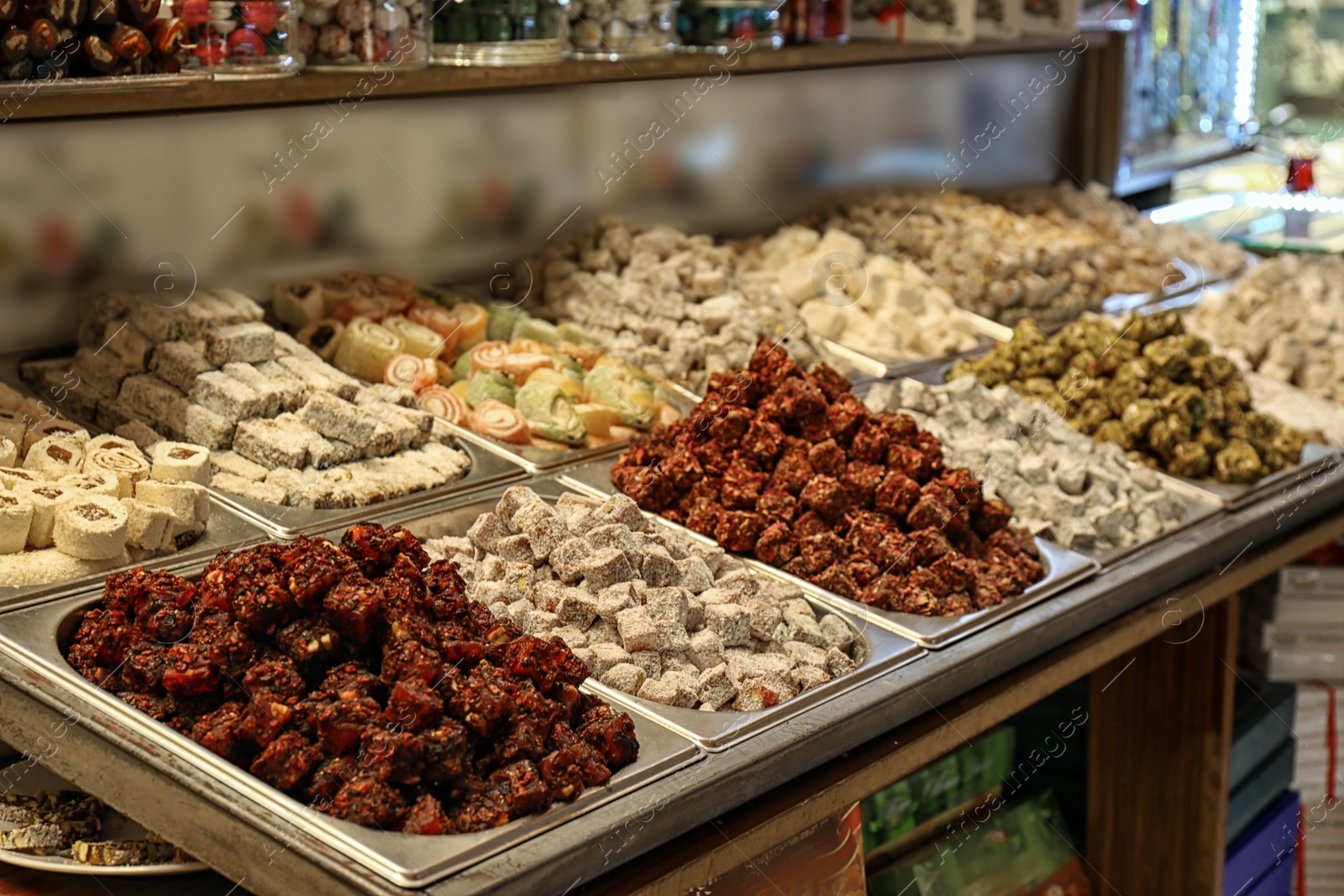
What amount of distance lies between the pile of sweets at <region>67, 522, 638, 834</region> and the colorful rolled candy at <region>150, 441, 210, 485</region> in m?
0.37

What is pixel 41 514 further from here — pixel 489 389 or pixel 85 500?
pixel 489 389

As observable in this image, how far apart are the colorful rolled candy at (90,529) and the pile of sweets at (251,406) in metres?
0.29

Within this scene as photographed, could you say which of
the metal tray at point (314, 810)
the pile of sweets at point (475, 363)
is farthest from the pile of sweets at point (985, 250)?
the metal tray at point (314, 810)

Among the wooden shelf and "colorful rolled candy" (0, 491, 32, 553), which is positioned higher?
the wooden shelf

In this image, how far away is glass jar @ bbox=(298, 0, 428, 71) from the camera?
254 cm

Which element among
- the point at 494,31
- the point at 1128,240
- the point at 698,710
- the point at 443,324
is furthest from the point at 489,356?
the point at 1128,240

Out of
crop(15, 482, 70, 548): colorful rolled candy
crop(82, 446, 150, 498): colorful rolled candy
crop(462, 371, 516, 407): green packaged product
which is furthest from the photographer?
crop(462, 371, 516, 407): green packaged product

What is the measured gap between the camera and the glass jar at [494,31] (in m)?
2.77

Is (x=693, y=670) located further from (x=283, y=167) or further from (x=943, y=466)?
(x=283, y=167)

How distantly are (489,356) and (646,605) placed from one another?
104 centimetres

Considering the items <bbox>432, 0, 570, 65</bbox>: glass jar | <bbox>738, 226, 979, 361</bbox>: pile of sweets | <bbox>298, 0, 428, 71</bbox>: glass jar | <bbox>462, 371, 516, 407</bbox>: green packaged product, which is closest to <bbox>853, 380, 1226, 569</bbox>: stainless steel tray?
<bbox>738, 226, 979, 361</bbox>: pile of sweets

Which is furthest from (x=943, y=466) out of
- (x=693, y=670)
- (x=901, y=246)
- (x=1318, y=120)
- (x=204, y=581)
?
(x=1318, y=120)

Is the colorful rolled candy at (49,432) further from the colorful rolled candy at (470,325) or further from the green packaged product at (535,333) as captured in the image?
the green packaged product at (535,333)

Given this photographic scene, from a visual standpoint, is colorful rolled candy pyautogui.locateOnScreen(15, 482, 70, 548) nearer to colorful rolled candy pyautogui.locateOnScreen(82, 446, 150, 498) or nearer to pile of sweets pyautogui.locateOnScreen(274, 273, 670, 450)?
colorful rolled candy pyautogui.locateOnScreen(82, 446, 150, 498)
